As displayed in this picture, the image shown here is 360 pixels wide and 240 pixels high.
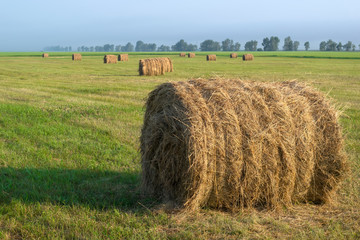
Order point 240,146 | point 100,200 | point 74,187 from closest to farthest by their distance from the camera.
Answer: point 240,146, point 100,200, point 74,187

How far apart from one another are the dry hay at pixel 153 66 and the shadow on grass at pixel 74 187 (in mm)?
21452

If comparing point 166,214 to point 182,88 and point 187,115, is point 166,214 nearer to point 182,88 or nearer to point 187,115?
point 187,115

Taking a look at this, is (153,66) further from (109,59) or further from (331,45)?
(331,45)

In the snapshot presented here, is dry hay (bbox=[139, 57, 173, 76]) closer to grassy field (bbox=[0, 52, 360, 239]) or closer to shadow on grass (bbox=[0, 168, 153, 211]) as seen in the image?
grassy field (bbox=[0, 52, 360, 239])

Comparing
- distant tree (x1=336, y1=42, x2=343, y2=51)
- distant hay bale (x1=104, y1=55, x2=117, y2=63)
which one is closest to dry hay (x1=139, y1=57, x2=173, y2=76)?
distant hay bale (x1=104, y1=55, x2=117, y2=63)

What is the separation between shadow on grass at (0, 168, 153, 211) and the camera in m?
5.55

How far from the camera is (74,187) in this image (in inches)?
240

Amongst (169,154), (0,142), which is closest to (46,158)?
(0,142)

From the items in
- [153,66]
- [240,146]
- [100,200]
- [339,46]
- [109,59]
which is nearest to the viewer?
[240,146]

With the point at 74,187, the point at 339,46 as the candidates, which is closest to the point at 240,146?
the point at 74,187

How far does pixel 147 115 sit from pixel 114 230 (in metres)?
2.11

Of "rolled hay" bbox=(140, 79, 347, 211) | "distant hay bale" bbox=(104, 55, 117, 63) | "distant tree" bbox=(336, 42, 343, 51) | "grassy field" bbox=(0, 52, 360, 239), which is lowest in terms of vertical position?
"grassy field" bbox=(0, 52, 360, 239)

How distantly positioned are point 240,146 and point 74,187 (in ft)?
8.91

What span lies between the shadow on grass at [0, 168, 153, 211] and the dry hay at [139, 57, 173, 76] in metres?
21.5
